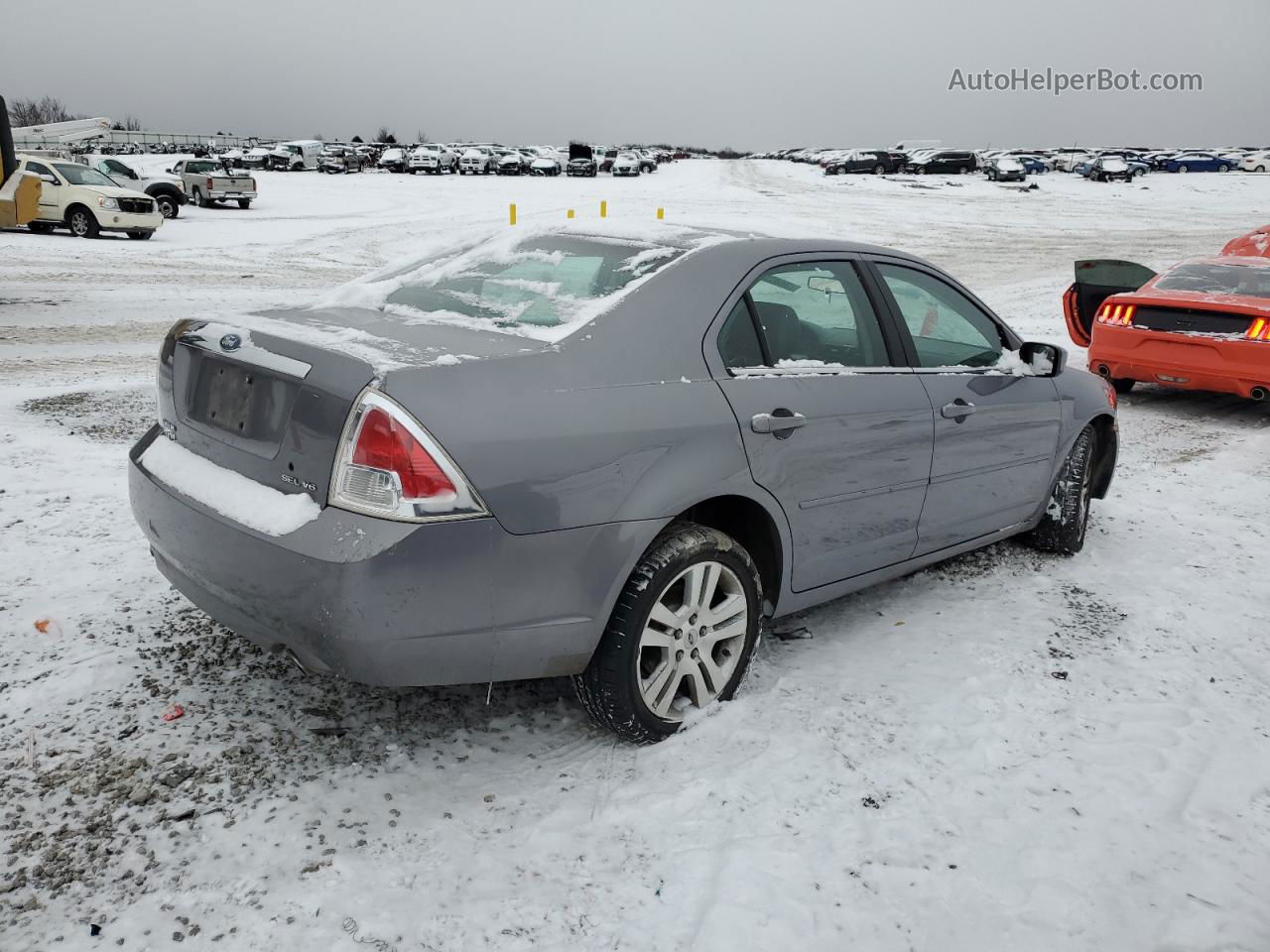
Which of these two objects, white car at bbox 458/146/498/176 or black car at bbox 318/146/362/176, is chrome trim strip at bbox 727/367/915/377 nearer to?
white car at bbox 458/146/498/176

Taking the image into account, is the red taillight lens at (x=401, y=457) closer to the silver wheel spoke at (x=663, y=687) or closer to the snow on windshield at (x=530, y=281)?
the snow on windshield at (x=530, y=281)

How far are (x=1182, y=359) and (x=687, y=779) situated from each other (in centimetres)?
733

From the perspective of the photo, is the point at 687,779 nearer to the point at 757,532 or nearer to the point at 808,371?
the point at 757,532

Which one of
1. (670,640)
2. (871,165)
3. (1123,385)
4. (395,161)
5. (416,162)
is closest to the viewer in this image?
(670,640)

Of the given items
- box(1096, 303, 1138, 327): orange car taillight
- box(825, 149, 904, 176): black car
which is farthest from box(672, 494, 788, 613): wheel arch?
box(825, 149, 904, 176): black car

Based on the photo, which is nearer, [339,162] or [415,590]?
[415,590]

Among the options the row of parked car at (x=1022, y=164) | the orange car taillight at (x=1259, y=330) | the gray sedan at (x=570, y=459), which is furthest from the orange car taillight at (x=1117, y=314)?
the row of parked car at (x=1022, y=164)

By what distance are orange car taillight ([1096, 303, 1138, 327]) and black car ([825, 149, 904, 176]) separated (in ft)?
174

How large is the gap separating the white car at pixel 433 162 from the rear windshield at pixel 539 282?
49987 mm

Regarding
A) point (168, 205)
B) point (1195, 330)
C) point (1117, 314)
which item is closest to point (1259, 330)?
point (1195, 330)

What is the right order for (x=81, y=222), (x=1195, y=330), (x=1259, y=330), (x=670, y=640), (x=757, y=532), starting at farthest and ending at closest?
1. (x=81, y=222)
2. (x=1195, y=330)
3. (x=1259, y=330)
4. (x=757, y=532)
5. (x=670, y=640)

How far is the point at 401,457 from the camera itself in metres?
2.46

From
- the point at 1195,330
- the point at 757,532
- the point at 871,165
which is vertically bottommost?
the point at 757,532

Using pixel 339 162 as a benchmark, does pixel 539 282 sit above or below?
below
